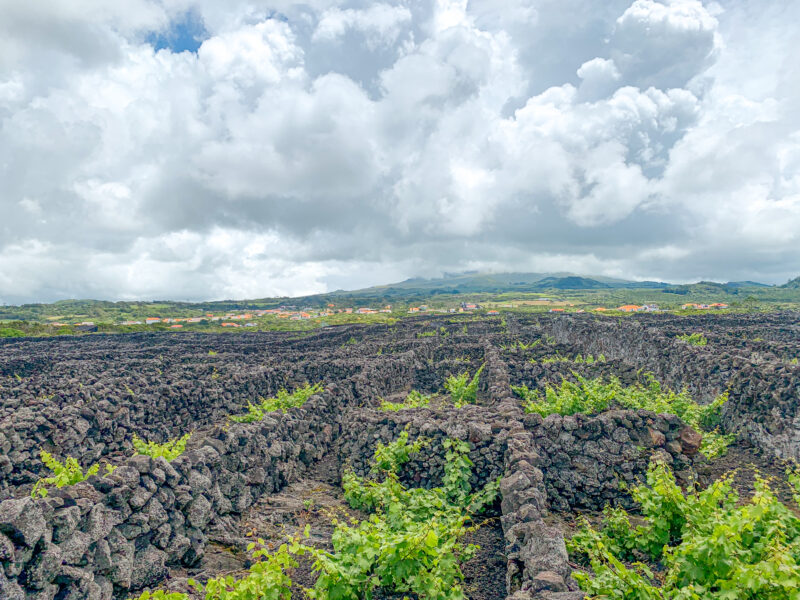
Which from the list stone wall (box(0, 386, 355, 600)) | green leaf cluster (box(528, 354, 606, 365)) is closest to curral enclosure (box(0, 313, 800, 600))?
stone wall (box(0, 386, 355, 600))

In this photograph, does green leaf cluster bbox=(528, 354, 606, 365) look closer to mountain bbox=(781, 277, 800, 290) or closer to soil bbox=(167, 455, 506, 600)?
soil bbox=(167, 455, 506, 600)

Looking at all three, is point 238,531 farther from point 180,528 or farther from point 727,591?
point 727,591

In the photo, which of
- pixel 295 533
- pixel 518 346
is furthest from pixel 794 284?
pixel 295 533

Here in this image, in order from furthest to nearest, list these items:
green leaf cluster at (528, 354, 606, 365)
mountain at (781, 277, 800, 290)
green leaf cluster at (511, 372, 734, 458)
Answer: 1. mountain at (781, 277, 800, 290)
2. green leaf cluster at (528, 354, 606, 365)
3. green leaf cluster at (511, 372, 734, 458)

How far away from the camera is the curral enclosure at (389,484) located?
22.0ft

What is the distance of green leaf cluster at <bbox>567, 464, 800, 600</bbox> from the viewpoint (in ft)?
17.6

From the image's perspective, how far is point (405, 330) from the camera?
56.4 meters

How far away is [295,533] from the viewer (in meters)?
9.44

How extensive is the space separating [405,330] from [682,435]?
44845 mm

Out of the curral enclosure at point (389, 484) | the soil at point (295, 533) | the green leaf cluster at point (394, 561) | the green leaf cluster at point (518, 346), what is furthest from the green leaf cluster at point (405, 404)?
the green leaf cluster at point (518, 346)

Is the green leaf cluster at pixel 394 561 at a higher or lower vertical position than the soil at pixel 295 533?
higher

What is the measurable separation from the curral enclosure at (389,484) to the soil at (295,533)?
2.1 inches

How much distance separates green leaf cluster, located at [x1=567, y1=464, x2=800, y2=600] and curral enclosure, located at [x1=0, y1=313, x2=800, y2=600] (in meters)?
0.06

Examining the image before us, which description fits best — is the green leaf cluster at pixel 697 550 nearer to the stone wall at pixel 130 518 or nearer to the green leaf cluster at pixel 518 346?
the stone wall at pixel 130 518
